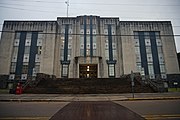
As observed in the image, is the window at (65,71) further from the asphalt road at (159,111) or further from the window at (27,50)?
the asphalt road at (159,111)

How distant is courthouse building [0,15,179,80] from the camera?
3175 centimetres

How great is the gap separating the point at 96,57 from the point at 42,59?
12992 millimetres

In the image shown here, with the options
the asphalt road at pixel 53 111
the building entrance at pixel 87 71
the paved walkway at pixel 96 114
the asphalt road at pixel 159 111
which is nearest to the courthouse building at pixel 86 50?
the building entrance at pixel 87 71

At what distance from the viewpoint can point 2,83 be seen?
3030 centimetres

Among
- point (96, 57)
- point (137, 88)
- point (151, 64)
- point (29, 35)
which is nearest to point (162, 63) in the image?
point (151, 64)

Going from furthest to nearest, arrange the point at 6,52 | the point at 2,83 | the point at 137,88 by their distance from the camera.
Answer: the point at 6,52 < the point at 2,83 < the point at 137,88

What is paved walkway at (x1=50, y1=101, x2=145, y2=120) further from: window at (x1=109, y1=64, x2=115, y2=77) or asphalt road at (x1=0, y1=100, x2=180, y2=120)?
window at (x1=109, y1=64, x2=115, y2=77)

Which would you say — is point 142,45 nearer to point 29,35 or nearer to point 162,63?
point 162,63

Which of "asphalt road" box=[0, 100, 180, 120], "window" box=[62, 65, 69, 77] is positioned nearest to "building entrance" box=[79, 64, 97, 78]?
"window" box=[62, 65, 69, 77]

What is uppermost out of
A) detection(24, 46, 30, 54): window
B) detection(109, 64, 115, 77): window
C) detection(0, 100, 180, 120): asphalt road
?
detection(24, 46, 30, 54): window

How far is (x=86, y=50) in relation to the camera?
33031mm

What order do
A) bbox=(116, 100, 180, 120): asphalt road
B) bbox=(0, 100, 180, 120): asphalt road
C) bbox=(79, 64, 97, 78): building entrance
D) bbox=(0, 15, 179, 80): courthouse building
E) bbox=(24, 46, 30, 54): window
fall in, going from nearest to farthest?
1. bbox=(116, 100, 180, 120): asphalt road
2. bbox=(0, 100, 180, 120): asphalt road
3. bbox=(0, 15, 179, 80): courthouse building
4. bbox=(24, 46, 30, 54): window
5. bbox=(79, 64, 97, 78): building entrance

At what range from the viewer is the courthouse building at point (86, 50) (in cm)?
3175

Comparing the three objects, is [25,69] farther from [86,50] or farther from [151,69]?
[151,69]
